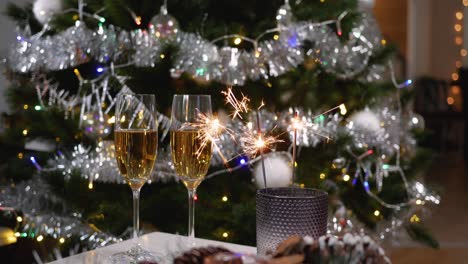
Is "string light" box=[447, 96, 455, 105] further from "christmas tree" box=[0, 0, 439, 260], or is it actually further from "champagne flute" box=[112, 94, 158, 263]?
"champagne flute" box=[112, 94, 158, 263]

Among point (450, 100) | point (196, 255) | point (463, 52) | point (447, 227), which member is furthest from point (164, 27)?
point (463, 52)

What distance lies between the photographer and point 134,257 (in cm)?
87

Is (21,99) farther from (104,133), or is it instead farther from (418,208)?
(418,208)

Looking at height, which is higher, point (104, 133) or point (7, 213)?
point (104, 133)

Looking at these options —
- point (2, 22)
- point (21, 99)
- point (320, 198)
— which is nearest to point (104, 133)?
point (21, 99)

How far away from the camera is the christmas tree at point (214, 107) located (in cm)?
182

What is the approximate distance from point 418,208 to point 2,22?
174cm

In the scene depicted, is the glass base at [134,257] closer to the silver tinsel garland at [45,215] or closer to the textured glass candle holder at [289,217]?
the textured glass candle holder at [289,217]

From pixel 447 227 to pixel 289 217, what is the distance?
9.06 ft

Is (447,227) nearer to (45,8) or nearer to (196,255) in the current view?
(45,8)

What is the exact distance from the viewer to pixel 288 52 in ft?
6.14

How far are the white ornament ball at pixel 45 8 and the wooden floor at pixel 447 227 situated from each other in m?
1.44

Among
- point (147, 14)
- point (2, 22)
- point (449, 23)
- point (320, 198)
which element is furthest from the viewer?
point (449, 23)

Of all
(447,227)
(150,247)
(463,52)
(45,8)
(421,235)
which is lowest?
(447,227)
